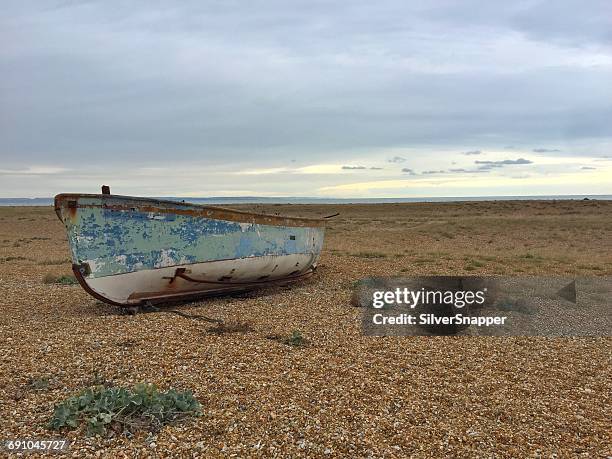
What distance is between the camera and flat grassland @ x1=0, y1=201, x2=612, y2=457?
13.7ft

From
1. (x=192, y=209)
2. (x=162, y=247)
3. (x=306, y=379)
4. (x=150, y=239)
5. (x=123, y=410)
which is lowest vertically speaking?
(x=306, y=379)

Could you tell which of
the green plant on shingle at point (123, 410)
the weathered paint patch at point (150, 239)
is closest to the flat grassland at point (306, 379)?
the green plant on shingle at point (123, 410)

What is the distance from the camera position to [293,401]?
4891 millimetres

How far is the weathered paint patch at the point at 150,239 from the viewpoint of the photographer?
7.77 m

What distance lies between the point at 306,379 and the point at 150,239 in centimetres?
405

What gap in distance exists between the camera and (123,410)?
14.3ft

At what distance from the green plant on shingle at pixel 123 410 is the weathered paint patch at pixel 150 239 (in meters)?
3.56

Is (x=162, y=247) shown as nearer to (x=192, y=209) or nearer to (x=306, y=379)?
(x=192, y=209)

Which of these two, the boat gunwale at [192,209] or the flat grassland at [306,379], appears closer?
the flat grassland at [306,379]

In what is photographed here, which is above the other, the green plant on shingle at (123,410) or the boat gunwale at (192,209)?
the boat gunwale at (192,209)

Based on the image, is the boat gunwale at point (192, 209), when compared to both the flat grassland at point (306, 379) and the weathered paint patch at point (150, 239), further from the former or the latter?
the flat grassland at point (306, 379)

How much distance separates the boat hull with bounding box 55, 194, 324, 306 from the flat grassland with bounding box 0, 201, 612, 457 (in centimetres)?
49

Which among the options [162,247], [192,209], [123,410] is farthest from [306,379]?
[192,209]

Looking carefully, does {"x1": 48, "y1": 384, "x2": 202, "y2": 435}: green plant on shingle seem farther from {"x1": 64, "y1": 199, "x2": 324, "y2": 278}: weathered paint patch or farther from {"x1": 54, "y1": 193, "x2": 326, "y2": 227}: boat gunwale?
{"x1": 54, "y1": 193, "x2": 326, "y2": 227}: boat gunwale
